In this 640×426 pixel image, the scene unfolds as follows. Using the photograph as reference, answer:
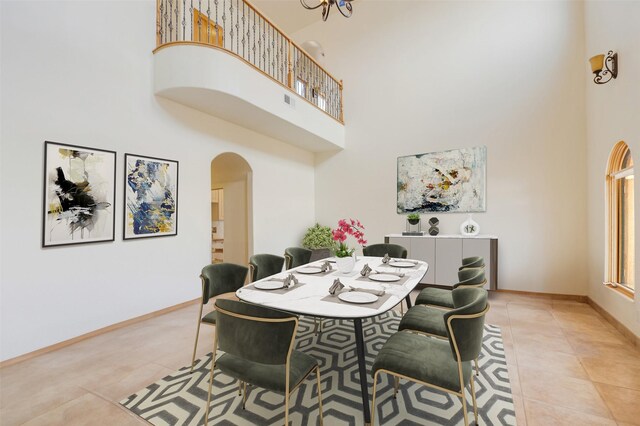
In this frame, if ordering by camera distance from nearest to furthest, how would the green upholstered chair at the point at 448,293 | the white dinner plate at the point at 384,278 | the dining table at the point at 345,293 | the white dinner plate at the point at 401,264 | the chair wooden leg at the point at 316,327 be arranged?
1. the dining table at the point at 345,293
2. the green upholstered chair at the point at 448,293
3. the white dinner plate at the point at 384,278
4. the white dinner plate at the point at 401,264
5. the chair wooden leg at the point at 316,327

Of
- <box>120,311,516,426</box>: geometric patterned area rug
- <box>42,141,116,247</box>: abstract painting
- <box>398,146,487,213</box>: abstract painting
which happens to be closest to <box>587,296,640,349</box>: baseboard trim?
<box>120,311,516,426</box>: geometric patterned area rug

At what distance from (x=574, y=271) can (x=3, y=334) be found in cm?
686

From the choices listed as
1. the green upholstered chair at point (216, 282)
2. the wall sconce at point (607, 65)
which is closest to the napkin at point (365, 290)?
the green upholstered chair at point (216, 282)

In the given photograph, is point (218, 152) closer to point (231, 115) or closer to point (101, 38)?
point (231, 115)

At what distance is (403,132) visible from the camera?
5.77 m

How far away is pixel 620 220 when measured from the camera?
136 inches

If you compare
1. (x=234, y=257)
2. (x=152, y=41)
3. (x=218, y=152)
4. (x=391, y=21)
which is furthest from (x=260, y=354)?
(x=391, y=21)

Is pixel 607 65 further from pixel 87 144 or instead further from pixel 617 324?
pixel 87 144

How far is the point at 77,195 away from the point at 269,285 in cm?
237

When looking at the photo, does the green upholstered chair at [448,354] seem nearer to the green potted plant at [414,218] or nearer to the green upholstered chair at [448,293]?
the green upholstered chair at [448,293]

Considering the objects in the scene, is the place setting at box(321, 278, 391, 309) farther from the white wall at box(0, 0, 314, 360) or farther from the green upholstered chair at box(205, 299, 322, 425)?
the white wall at box(0, 0, 314, 360)

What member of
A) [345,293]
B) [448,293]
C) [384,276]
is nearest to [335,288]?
[345,293]

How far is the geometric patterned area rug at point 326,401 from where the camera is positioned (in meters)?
1.82

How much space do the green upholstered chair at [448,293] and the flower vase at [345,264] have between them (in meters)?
0.79
